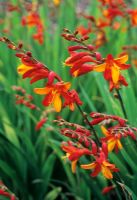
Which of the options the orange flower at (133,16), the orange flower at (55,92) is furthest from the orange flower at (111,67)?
the orange flower at (133,16)

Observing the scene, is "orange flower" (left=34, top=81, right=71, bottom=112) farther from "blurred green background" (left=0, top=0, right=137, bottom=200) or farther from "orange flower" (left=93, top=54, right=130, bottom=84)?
"blurred green background" (left=0, top=0, right=137, bottom=200)

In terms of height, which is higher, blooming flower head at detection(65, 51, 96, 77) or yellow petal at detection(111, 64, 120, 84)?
blooming flower head at detection(65, 51, 96, 77)

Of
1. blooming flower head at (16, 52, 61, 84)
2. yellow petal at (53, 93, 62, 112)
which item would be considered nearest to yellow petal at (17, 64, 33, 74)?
blooming flower head at (16, 52, 61, 84)

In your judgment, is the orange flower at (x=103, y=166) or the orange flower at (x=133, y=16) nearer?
the orange flower at (x=103, y=166)

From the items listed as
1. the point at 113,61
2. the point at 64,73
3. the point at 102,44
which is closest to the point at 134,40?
the point at 102,44

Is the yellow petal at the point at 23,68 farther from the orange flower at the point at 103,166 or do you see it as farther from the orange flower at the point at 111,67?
the orange flower at the point at 103,166

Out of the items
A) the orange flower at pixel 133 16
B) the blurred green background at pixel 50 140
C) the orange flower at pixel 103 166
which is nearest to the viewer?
the orange flower at pixel 103 166

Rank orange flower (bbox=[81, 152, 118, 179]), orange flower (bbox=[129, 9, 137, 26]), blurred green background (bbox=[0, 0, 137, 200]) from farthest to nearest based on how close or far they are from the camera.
A: orange flower (bbox=[129, 9, 137, 26]) < blurred green background (bbox=[0, 0, 137, 200]) < orange flower (bbox=[81, 152, 118, 179])

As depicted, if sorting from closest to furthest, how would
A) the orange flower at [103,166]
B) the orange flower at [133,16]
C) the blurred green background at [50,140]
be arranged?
the orange flower at [103,166], the blurred green background at [50,140], the orange flower at [133,16]

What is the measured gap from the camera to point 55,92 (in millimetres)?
1704

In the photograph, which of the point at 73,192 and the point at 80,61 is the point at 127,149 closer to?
the point at 73,192

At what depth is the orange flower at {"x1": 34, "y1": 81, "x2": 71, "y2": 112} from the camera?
1.69 m

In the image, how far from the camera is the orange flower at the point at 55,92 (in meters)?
1.69

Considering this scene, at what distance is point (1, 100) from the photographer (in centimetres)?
324
